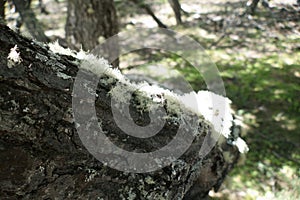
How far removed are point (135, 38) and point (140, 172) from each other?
7.94 metres

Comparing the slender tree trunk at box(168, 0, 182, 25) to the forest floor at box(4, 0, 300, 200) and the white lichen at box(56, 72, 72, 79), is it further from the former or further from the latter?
the white lichen at box(56, 72, 72, 79)

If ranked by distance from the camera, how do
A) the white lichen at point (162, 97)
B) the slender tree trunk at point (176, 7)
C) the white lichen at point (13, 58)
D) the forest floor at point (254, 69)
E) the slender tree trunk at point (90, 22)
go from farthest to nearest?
the slender tree trunk at point (176, 7) < the slender tree trunk at point (90, 22) < the forest floor at point (254, 69) < the white lichen at point (162, 97) < the white lichen at point (13, 58)

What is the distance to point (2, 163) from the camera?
171cm

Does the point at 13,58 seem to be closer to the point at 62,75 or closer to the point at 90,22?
the point at 62,75

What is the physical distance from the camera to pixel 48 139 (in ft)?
6.04

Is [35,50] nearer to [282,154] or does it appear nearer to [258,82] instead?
[282,154]

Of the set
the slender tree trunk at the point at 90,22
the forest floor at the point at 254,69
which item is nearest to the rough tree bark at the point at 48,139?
the forest floor at the point at 254,69

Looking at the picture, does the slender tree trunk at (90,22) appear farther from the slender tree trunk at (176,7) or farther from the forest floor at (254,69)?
the slender tree trunk at (176,7)

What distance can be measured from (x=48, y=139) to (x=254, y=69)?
22.5 feet

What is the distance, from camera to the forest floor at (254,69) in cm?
516

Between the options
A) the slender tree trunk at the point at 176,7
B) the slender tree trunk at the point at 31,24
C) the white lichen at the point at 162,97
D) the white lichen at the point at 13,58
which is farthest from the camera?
the slender tree trunk at the point at 176,7

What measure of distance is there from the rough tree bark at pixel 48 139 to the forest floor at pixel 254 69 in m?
2.01

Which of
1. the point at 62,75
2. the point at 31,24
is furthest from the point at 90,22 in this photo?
the point at 62,75

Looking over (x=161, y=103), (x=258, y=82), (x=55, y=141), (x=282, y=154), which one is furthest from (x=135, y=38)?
(x=55, y=141)
